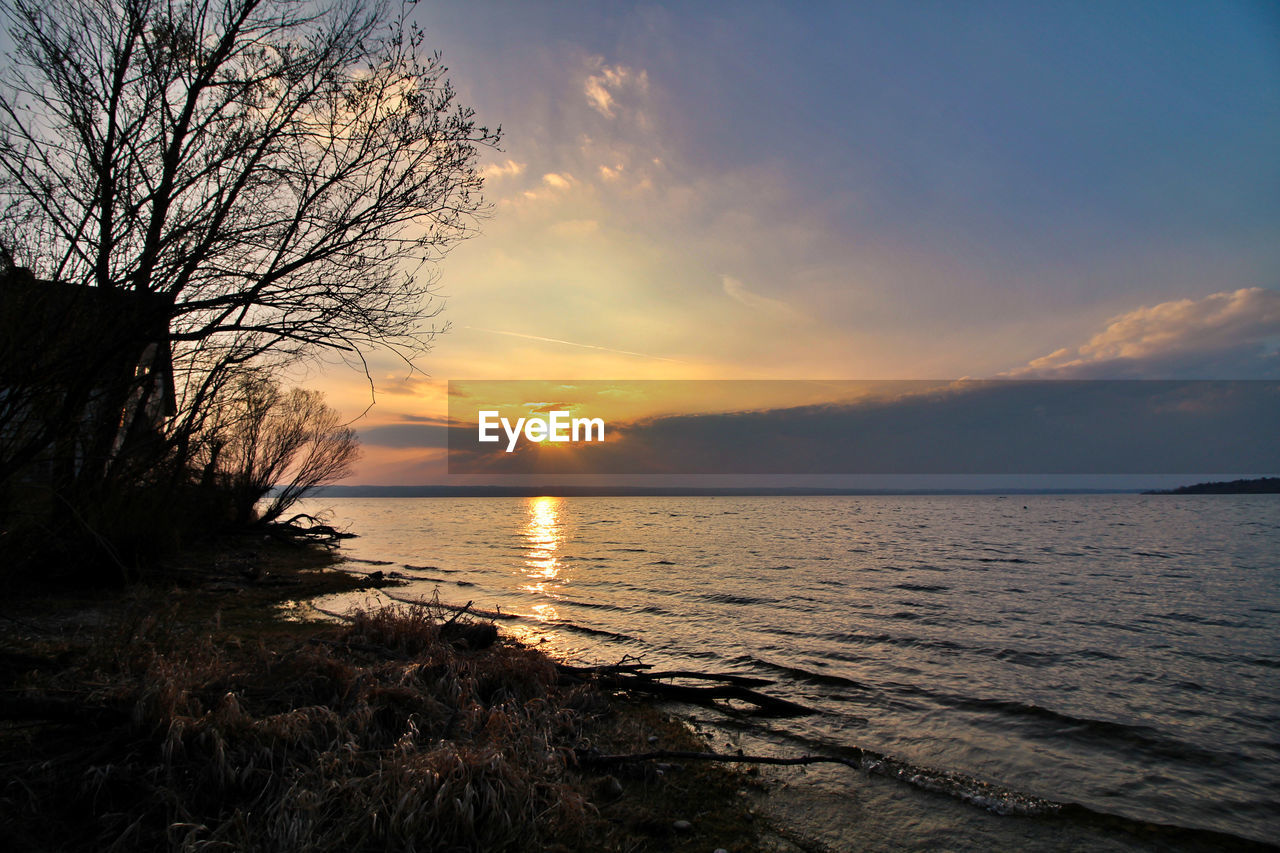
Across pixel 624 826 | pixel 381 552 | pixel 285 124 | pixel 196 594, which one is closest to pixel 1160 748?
pixel 624 826

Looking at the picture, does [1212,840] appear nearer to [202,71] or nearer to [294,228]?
[294,228]

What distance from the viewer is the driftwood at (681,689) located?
8.79 meters

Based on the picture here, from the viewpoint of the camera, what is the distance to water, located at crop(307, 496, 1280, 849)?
705cm

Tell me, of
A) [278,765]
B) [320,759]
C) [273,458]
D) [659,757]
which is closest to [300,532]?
[273,458]

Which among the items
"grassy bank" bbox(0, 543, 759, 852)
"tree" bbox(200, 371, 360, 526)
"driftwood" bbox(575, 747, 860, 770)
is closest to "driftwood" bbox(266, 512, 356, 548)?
"tree" bbox(200, 371, 360, 526)

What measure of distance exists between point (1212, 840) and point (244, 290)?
12.0m

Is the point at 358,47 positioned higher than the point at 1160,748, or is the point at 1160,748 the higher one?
the point at 358,47

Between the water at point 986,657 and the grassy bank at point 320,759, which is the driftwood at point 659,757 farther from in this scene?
the water at point 986,657

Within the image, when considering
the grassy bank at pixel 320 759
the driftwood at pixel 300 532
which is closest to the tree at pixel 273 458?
the driftwood at pixel 300 532

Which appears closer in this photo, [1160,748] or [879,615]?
[1160,748]

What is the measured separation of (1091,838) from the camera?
587 centimetres

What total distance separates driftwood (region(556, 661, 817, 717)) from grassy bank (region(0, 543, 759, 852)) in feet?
2.96

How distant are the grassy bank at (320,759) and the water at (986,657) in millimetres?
2231

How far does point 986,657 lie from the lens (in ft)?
42.1
